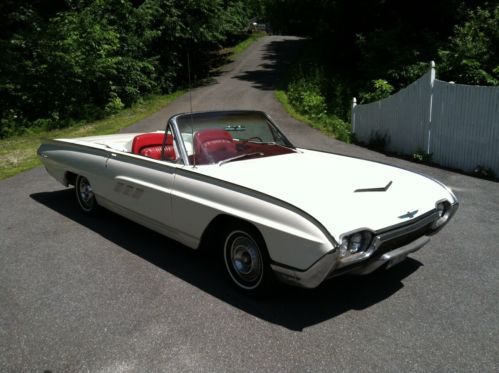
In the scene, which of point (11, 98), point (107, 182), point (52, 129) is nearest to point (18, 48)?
point (11, 98)

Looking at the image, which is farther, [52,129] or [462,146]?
[52,129]

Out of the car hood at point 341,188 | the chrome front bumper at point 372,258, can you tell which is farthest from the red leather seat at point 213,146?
the chrome front bumper at point 372,258

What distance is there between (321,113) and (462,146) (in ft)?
26.1

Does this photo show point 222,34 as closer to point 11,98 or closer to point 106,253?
point 11,98

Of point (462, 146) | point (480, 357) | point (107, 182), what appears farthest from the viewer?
point (462, 146)

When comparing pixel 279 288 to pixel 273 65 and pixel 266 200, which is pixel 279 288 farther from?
Answer: pixel 273 65

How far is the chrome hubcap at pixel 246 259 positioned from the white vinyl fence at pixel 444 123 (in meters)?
5.70

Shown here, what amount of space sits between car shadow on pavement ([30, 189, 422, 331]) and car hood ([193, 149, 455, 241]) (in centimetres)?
73

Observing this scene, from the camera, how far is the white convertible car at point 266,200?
10.0ft

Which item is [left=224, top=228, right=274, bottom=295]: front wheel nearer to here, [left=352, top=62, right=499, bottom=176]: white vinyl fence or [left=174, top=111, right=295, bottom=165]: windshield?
[left=174, top=111, right=295, bottom=165]: windshield

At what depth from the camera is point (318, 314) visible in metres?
3.40

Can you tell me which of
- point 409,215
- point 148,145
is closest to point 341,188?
point 409,215

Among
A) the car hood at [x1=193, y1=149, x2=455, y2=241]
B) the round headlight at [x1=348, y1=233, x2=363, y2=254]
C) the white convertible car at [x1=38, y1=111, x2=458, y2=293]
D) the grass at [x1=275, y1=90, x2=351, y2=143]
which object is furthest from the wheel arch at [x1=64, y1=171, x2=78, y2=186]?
the grass at [x1=275, y1=90, x2=351, y2=143]

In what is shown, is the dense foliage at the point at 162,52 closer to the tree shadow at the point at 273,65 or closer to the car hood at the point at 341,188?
the tree shadow at the point at 273,65
